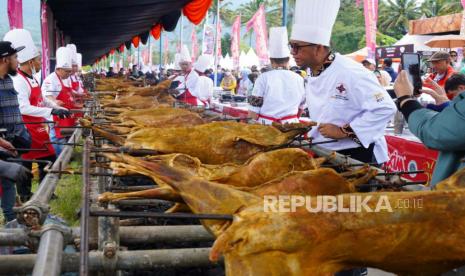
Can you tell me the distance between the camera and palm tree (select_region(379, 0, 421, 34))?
56.3 meters

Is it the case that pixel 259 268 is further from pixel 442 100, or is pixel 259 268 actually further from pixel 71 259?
pixel 442 100

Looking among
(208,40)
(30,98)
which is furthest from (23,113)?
(208,40)

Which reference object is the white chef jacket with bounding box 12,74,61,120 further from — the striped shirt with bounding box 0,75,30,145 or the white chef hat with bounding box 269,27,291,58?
the white chef hat with bounding box 269,27,291,58

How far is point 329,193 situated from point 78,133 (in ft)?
8.52

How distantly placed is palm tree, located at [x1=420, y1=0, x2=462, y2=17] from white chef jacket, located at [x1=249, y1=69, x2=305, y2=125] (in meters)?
38.8

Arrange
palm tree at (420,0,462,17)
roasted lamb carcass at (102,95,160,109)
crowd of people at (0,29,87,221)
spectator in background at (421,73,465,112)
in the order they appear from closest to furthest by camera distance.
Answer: crowd of people at (0,29,87,221) → spectator in background at (421,73,465,112) → roasted lamb carcass at (102,95,160,109) → palm tree at (420,0,462,17)

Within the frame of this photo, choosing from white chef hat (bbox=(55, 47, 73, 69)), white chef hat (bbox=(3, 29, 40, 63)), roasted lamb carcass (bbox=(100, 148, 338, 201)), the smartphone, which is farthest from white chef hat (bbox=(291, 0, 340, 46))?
white chef hat (bbox=(55, 47, 73, 69))

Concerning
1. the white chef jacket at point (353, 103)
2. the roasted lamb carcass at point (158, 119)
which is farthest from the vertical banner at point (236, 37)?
the white chef jacket at point (353, 103)

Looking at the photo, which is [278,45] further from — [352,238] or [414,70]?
[352,238]

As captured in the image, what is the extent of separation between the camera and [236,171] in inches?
81.6

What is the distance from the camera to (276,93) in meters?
5.91

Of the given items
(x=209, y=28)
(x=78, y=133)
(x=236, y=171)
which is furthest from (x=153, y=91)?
(x=209, y=28)

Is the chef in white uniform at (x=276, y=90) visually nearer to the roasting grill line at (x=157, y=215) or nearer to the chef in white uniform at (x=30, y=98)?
the chef in white uniform at (x=30, y=98)

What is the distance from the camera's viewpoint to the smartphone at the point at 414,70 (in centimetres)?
271
